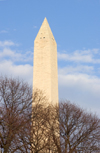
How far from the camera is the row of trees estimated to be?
2789 cm

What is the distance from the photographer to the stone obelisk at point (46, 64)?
2003 inches

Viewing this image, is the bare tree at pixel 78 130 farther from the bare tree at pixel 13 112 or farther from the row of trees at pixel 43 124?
the bare tree at pixel 13 112

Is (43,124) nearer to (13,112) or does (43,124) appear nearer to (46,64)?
(13,112)

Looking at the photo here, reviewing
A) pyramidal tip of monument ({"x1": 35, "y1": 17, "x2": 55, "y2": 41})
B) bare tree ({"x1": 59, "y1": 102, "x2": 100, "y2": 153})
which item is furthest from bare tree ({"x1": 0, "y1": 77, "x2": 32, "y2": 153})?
pyramidal tip of monument ({"x1": 35, "y1": 17, "x2": 55, "y2": 41})

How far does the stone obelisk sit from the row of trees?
9.58 m

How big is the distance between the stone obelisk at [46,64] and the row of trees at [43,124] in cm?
958

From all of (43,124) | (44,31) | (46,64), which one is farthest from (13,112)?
(44,31)

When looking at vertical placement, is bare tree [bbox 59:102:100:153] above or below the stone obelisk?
below

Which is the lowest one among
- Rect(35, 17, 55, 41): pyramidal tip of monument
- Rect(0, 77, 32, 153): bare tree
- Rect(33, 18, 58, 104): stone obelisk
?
Rect(0, 77, 32, 153): bare tree

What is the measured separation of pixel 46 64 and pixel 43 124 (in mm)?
19045

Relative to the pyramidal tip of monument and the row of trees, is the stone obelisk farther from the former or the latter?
the row of trees

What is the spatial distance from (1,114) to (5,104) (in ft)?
9.66

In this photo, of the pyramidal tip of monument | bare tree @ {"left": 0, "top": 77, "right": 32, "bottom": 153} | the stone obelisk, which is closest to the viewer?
bare tree @ {"left": 0, "top": 77, "right": 32, "bottom": 153}

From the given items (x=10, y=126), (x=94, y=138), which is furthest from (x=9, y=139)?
(x=94, y=138)
